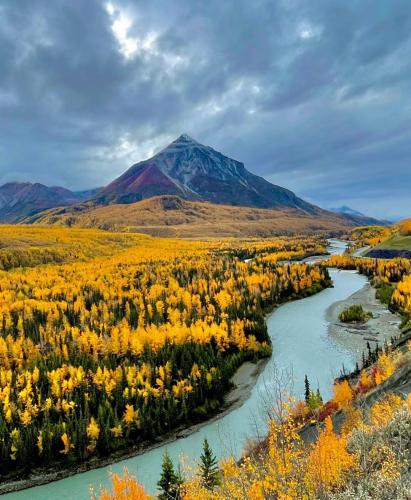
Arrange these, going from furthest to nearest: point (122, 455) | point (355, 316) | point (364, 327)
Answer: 1. point (355, 316)
2. point (364, 327)
3. point (122, 455)

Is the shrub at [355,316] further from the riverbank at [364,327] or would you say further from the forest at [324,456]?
the forest at [324,456]

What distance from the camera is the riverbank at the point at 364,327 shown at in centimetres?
9106

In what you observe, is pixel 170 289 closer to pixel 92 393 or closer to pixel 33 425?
pixel 92 393

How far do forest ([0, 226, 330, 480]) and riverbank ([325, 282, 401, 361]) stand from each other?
64.4 ft

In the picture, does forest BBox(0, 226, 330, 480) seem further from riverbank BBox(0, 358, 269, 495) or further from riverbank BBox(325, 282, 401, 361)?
riverbank BBox(325, 282, 401, 361)

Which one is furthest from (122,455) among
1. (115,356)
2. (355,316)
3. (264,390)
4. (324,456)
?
(355,316)

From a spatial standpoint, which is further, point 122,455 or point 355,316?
point 355,316

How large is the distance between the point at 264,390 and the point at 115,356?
108 ft

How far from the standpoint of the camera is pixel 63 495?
4847cm

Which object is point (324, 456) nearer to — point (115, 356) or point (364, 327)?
point (115, 356)

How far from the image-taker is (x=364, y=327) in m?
102

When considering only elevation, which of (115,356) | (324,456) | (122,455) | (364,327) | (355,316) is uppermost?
(324,456)

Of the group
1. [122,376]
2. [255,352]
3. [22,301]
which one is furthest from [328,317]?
→ [22,301]

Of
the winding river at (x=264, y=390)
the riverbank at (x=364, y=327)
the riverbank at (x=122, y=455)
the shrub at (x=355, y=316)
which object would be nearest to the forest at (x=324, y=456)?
the winding river at (x=264, y=390)
